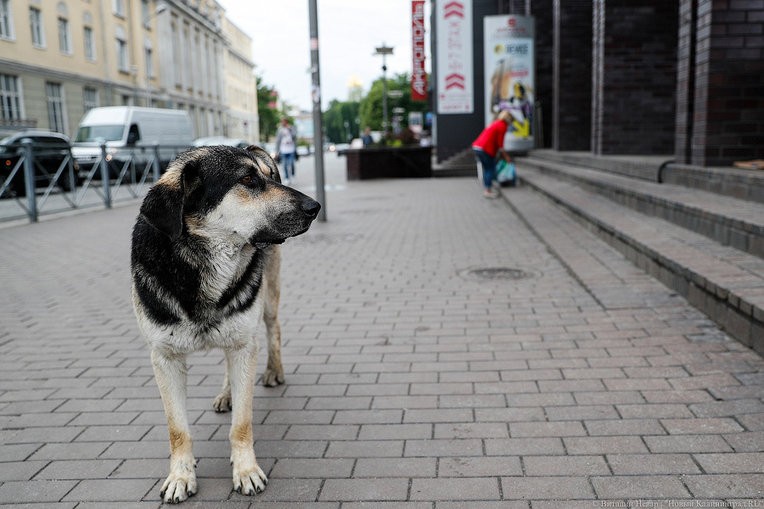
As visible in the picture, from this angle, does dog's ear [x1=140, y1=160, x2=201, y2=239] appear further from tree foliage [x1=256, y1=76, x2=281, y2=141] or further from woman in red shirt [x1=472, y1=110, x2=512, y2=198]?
tree foliage [x1=256, y1=76, x2=281, y2=141]

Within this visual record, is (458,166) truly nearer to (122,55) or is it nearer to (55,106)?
(55,106)

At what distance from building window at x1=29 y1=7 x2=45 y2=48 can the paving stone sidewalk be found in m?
31.1

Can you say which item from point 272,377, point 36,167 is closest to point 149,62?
point 36,167

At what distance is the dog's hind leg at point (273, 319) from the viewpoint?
396 cm

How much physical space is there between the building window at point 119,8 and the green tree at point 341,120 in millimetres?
112547

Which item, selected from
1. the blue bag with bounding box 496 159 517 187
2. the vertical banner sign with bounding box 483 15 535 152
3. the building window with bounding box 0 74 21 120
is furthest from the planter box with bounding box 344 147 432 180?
the building window with bounding box 0 74 21 120

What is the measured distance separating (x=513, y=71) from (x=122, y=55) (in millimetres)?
31817

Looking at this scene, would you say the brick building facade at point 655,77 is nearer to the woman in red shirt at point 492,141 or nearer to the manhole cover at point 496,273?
the woman in red shirt at point 492,141

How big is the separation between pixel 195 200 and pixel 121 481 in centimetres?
134

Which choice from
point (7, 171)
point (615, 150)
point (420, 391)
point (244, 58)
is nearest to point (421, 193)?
point (615, 150)

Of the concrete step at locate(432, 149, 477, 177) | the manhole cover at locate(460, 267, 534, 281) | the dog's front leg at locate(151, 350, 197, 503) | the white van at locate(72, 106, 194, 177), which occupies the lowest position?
the manhole cover at locate(460, 267, 534, 281)

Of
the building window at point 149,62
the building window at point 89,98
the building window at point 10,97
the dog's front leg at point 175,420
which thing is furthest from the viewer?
the building window at point 149,62

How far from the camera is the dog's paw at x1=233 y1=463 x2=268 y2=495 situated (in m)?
2.97

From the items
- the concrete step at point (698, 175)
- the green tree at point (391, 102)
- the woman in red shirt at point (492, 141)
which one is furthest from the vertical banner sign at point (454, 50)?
the green tree at point (391, 102)
